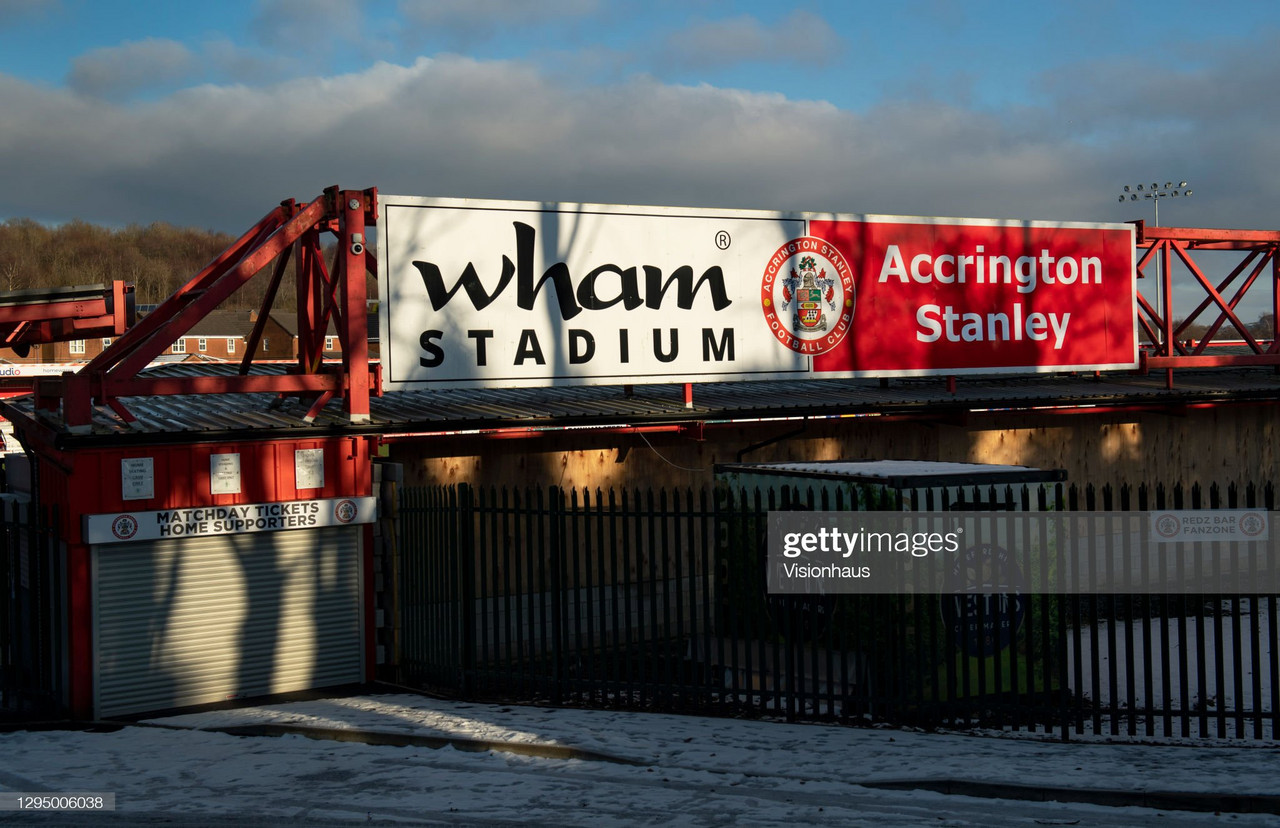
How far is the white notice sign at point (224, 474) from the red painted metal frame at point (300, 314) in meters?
1.01

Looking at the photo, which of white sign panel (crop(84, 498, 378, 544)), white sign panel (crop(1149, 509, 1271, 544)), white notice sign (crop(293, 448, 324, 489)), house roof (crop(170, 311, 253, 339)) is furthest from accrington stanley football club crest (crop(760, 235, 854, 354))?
house roof (crop(170, 311, 253, 339))

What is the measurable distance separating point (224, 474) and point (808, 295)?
29.0 feet

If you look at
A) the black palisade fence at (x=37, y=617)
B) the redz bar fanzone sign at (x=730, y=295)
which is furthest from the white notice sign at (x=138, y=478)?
the redz bar fanzone sign at (x=730, y=295)

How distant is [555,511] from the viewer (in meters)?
11.2

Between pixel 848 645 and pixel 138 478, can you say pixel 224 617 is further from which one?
pixel 848 645

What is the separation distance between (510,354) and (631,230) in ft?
8.20

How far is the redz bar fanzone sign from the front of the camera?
14.7 m

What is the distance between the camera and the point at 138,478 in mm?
11734

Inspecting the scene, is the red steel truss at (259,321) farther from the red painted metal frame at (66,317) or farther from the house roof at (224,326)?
the house roof at (224,326)

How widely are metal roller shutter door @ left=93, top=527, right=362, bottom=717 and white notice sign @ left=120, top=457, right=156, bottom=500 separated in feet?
1.70

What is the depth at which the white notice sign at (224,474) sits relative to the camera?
477 inches

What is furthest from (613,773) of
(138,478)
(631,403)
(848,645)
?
(631,403)

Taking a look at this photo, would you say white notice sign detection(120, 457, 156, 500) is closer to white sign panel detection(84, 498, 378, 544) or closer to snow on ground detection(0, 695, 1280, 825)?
white sign panel detection(84, 498, 378, 544)

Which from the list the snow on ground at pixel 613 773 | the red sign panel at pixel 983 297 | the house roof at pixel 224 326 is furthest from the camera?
the house roof at pixel 224 326
